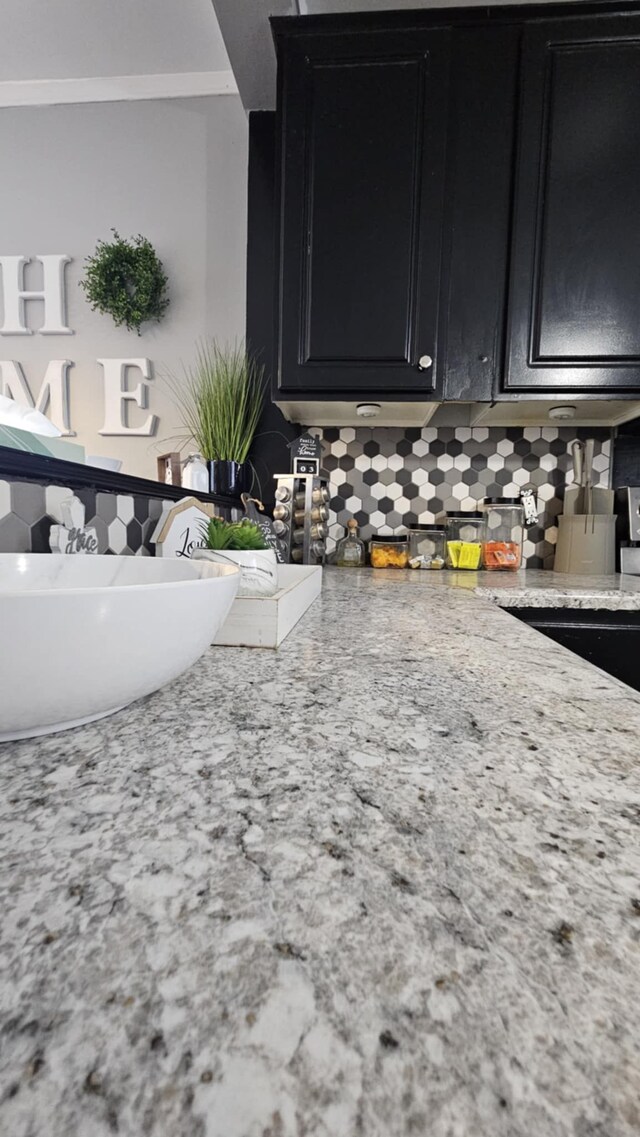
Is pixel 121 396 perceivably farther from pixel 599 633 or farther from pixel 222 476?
pixel 599 633

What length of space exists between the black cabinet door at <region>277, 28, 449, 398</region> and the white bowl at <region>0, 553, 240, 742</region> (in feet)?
3.69

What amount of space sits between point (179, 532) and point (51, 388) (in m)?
1.35

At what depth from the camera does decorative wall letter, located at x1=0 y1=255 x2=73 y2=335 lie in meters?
1.87

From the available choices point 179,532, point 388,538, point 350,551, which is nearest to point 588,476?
point 388,538

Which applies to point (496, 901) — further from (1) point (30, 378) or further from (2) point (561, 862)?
(1) point (30, 378)

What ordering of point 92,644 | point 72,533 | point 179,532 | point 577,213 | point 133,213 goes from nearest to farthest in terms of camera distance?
point 92,644, point 72,533, point 179,532, point 577,213, point 133,213

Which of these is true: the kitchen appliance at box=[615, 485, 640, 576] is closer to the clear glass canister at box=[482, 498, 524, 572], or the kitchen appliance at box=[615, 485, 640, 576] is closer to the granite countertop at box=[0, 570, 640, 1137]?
the clear glass canister at box=[482, 498, 524, 572]

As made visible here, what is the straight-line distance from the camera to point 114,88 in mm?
1805

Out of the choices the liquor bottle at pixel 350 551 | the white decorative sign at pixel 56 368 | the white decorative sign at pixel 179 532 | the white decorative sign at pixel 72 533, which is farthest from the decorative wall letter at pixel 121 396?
the white decorative sign at pixel 72 533

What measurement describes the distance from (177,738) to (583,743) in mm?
278

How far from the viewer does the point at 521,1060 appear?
14cm

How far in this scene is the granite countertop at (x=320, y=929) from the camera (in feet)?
Result: 0.43

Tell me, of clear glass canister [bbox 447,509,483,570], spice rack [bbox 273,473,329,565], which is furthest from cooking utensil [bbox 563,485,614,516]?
spice rack [bbox 273,473,329,565]

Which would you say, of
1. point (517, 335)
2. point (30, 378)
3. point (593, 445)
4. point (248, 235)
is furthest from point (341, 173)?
point (30, 378)
